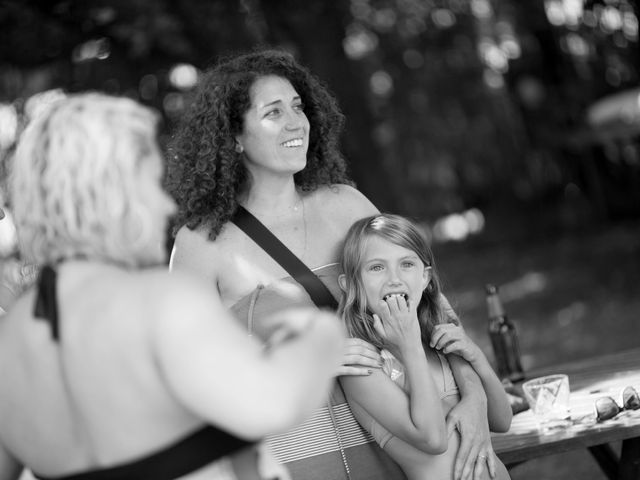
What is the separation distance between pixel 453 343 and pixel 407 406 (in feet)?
1.13

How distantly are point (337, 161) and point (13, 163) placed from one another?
6.02 ft

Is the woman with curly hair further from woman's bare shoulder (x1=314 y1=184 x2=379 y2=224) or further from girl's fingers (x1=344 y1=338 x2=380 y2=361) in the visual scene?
girl's fingers (x1=344 y1=338 x2=380 y2=361)

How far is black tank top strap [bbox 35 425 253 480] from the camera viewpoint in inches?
64.6

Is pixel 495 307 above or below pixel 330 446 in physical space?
above

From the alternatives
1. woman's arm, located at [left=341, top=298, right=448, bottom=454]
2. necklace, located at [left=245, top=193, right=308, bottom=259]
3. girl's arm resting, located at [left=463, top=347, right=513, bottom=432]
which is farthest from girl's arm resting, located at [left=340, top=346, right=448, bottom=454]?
necklace, located at [left=245, top=193, right=308, bottom=259]

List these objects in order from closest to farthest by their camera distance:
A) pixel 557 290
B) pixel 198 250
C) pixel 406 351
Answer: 1. pixel 406 351
2. pixel 198 250
3. pixel 557 290

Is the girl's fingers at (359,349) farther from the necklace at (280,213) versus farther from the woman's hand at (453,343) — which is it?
the necklace at (280,213)

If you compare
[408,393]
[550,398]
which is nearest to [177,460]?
[408,393]

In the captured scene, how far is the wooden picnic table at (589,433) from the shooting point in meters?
2.90

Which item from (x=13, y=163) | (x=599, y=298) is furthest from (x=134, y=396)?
(x=599, y=298)

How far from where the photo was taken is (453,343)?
287 cm

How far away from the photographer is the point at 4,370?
1729mm

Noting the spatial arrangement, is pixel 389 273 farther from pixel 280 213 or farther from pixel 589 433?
pixel 589 433

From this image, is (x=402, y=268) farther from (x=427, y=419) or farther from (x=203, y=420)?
(x=203, y=420)
